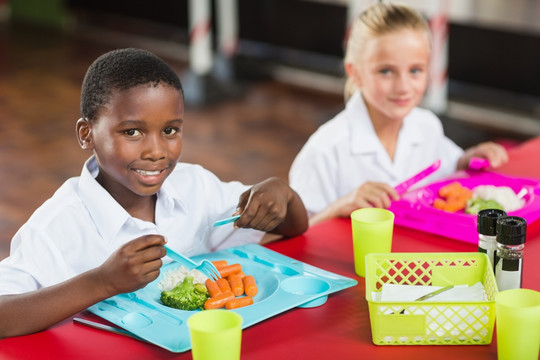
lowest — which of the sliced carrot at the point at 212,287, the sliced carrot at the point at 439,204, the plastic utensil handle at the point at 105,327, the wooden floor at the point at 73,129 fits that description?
the wooden floor at the point at 73,129

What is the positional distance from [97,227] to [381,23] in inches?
37.7

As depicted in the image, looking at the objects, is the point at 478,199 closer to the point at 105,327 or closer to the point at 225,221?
the point at 225,221

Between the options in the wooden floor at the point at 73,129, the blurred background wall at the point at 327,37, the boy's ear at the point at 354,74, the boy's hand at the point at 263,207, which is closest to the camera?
the boy's hand at the point at 263,207

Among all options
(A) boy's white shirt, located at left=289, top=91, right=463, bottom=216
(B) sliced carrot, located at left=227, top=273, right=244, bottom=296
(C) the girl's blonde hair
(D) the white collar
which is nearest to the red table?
(B) sliced carrot, located at left=227, top=273, right=244, bottom=296

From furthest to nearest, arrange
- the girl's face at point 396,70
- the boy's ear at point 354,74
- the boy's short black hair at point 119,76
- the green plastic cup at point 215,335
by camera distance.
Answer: the boy's ear at point 354,74 < the girl's face at point 396,70 < the boy's short black hair at point 119,76 < the green plastic cup at point 215,335

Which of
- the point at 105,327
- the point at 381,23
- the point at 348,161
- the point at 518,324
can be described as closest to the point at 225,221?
the point at 105,327

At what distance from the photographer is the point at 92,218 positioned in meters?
1.48

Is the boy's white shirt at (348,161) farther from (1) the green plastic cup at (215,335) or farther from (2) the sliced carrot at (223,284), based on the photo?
(1) the green plastic cup at (215,335)

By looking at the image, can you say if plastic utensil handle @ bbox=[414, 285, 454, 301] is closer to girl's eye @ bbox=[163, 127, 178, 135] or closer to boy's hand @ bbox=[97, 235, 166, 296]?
boy's hand @ bbox=[97, 235, 166, 296]

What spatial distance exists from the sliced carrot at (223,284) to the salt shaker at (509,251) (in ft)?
1.44

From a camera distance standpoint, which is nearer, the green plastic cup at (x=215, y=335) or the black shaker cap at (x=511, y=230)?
the green plastic cup at (x=215, y=335)

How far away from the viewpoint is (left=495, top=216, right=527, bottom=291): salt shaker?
1.23 meters

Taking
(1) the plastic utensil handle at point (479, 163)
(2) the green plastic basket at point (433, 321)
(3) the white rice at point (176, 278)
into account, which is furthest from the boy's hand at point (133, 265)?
(1) the plastic utensil handle at point (479, 163)

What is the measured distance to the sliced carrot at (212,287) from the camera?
1.36 metres
